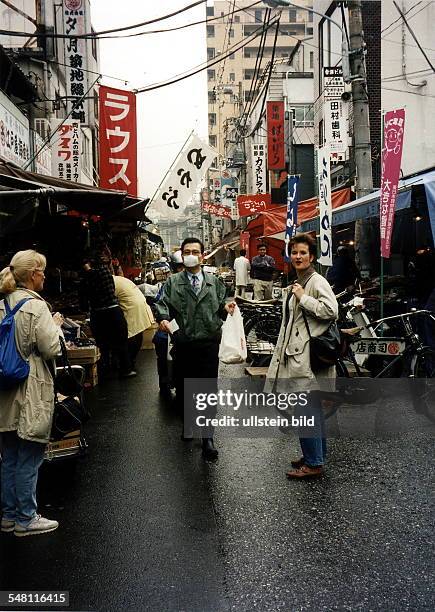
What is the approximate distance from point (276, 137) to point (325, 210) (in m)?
18.8

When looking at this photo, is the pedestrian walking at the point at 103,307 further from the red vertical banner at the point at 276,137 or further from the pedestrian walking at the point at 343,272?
the red vertical banner at the point at 276,137

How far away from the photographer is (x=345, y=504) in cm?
463

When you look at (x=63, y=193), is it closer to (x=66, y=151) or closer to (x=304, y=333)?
(x=304, y=333)

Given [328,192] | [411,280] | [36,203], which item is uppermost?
[328,192]

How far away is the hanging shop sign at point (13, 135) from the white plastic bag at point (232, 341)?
8.71m

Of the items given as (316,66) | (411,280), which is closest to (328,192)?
(411,280)

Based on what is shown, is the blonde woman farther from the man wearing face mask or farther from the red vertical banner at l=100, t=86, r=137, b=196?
the red vertical banner at l=100, t=86, r=137, b=196

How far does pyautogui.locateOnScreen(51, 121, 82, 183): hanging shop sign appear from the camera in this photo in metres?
17.9

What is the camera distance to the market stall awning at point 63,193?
22.5ft

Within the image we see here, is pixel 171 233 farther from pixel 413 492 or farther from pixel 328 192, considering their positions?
pixel 413 492

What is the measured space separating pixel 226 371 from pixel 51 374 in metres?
6.52

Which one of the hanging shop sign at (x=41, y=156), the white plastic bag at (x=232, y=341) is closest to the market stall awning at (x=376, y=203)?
the white plastic bag at (x=232, y=341)

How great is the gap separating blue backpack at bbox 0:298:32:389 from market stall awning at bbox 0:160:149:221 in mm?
3096

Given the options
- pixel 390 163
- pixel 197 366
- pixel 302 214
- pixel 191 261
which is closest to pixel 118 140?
pixel 302 214
